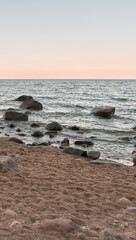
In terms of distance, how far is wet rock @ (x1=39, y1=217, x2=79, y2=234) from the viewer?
433 centimetres

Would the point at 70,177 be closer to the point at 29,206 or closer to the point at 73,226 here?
the point at 29,206

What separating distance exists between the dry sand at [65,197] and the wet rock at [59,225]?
6cm

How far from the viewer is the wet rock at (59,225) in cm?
433

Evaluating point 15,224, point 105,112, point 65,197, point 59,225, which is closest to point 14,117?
point 105,112

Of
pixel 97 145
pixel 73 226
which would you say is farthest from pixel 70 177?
pixel 97 145

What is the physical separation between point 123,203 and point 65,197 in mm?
1278

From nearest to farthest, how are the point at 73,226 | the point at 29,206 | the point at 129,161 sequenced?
the point at 73,226
the point at 29,206
the point at 129,161

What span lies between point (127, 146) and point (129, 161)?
106 inches

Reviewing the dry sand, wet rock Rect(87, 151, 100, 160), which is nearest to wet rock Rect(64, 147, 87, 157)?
wet rock Rect(87, 151, 100, 160)

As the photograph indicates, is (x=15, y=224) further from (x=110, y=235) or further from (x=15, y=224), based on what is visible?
(x=110, y=235)

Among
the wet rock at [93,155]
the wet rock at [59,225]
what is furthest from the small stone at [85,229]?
the wet rock at [93,155]

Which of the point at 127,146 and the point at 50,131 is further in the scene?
the point at 50,131

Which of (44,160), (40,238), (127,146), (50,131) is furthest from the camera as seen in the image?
(50,131)

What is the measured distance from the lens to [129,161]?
1120 cm
